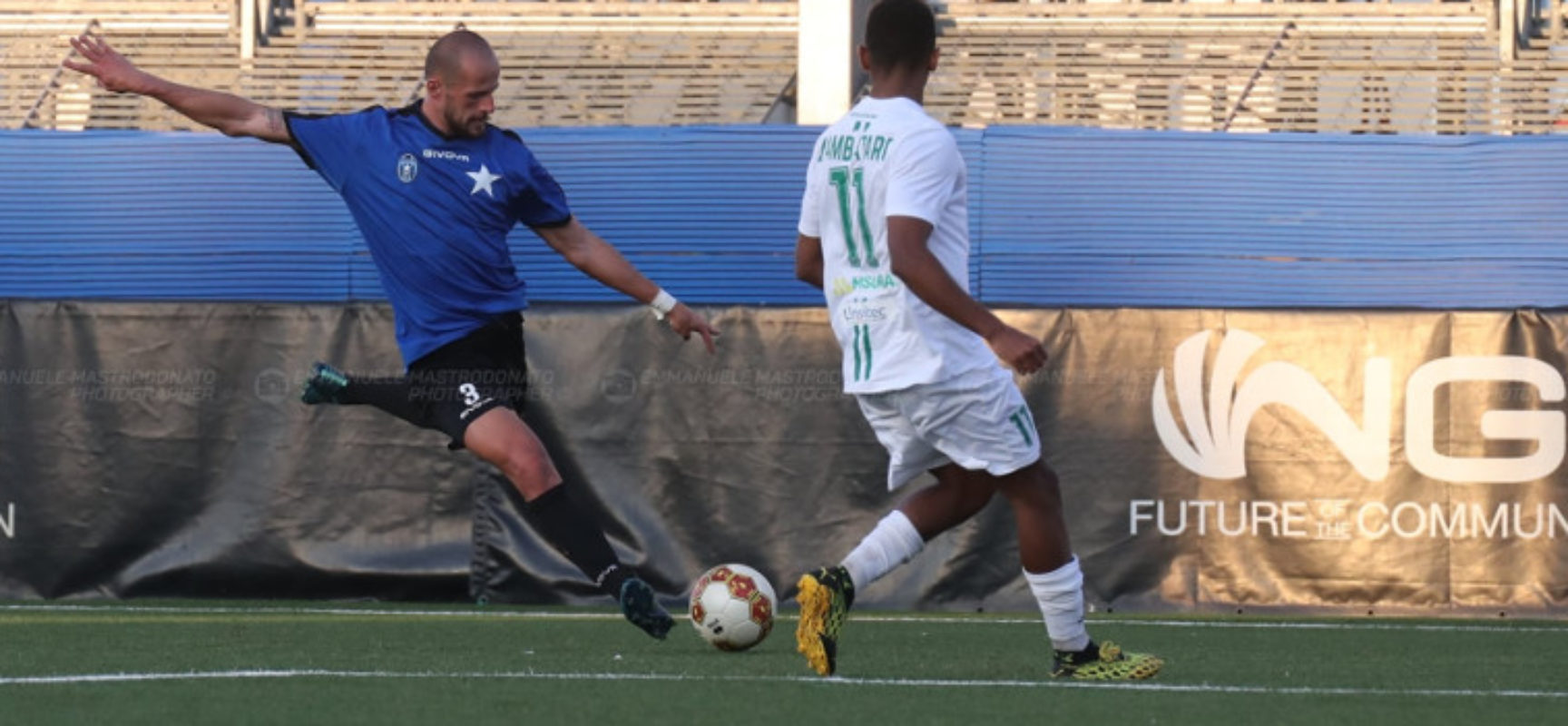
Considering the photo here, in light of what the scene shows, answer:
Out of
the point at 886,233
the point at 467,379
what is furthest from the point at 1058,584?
the point at 467,379

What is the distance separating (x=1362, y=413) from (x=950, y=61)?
715cm

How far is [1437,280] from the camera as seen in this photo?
1438 centimetres

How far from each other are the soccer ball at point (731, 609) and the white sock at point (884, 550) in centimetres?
53

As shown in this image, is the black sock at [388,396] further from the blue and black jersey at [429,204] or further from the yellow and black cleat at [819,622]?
the yellow and black cleat at [819,622]

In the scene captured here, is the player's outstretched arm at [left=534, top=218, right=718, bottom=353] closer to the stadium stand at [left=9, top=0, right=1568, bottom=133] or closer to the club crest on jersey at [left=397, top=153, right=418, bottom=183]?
the club crest on jersey at [left=397, top=153, right=418, bottom=183]

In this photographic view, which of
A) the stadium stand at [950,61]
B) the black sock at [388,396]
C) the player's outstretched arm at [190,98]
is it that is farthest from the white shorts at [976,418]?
the stadium stand at [950,61]

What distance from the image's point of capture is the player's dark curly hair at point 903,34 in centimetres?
694

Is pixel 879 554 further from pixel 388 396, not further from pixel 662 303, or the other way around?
pixel 388 396

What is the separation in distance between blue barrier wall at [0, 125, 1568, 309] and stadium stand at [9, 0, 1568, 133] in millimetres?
2603

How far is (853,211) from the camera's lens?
276 inches

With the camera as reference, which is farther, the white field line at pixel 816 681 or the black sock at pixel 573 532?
the black sock at pixel 573 532

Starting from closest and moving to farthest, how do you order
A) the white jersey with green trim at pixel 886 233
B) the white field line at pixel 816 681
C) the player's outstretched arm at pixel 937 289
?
the player's outstretched arm at pixel 937 289
the white field line at pixel 816 681
the white jersey with green trim at pixel 886 233

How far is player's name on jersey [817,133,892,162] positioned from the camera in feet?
22.6

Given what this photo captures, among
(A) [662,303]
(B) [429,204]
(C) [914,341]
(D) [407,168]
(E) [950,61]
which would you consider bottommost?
(C) [914,341]
